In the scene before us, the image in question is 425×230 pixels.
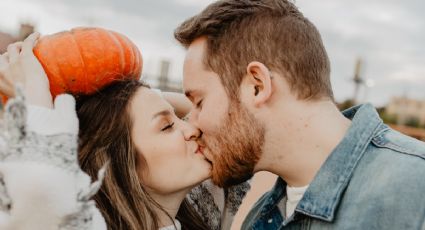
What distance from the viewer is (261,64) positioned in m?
2.59

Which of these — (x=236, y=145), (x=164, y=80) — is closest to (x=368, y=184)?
(x=236, y=145)

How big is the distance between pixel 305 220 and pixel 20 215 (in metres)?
1.21

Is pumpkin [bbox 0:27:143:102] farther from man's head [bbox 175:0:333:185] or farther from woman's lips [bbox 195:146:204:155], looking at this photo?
woman's lips [bbox 195:146:204:155]

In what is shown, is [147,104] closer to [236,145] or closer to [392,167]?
[236,145]

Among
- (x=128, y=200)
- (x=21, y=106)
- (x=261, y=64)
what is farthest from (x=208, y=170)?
(x=21, y=106)

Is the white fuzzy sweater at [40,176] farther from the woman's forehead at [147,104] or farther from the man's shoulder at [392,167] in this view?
the man's shoulder at [392,167]

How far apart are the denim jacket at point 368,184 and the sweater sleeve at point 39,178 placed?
94cm

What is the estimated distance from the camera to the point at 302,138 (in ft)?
8.27

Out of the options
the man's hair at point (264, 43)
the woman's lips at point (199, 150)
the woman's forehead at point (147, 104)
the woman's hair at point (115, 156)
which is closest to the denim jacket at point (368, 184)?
the man's hair at point (264, 43)

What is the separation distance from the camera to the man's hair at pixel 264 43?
2.62 meters

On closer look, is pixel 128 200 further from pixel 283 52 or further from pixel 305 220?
pixel 283 52

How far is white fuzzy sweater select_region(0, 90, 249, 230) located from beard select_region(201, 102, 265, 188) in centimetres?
74

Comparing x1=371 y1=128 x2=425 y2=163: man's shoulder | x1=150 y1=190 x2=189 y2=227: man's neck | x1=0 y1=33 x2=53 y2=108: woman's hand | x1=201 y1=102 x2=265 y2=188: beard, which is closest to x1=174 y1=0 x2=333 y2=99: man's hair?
x1=201 y1=102 x2=265 y2=188: beard

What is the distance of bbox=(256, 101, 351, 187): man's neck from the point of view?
8.05 feet
